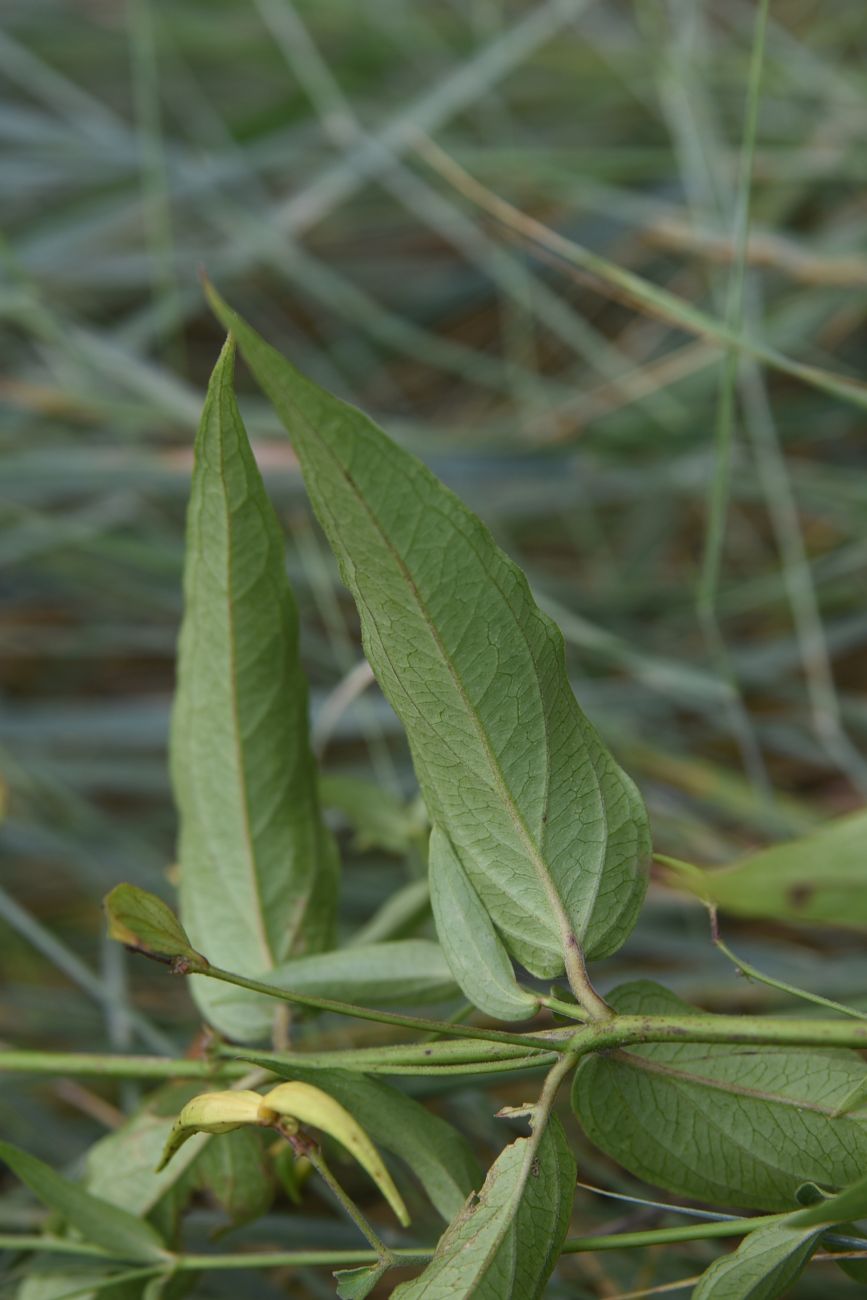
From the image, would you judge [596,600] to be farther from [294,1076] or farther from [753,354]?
[294,1076]

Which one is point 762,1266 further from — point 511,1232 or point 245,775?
point 245,775

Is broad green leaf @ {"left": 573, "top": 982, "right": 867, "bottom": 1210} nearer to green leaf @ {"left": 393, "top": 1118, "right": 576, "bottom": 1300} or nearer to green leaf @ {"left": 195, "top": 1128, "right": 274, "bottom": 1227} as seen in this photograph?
green leaf @ {"left": 393, "top": 1118, "right": 576, "bottom": 1300}

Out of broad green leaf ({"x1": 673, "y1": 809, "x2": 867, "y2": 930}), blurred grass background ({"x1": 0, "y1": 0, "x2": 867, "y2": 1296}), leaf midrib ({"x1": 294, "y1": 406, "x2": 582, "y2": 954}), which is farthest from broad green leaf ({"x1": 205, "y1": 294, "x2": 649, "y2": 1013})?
blurred grass background ({"x1": 0, "y1": 0, "x2": 867, "y2": 1296})

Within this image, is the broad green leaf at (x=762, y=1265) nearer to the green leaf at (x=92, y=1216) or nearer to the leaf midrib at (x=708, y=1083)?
the leaf midrib at (x=708, y=1083)

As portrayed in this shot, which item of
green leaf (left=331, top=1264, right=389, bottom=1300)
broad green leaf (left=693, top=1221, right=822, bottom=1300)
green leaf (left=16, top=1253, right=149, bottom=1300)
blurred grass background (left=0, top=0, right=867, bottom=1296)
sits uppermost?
blurred grass background (left=0, top=0, right=867, bottom=1296)

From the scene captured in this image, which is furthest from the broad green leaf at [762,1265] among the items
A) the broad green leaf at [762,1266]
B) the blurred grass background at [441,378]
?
the blurred grass background at [441,378]

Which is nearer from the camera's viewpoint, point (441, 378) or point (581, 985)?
point (581, 985)

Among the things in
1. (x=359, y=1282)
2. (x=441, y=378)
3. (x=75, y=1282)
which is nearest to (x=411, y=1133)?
(x=359, y=1282)
